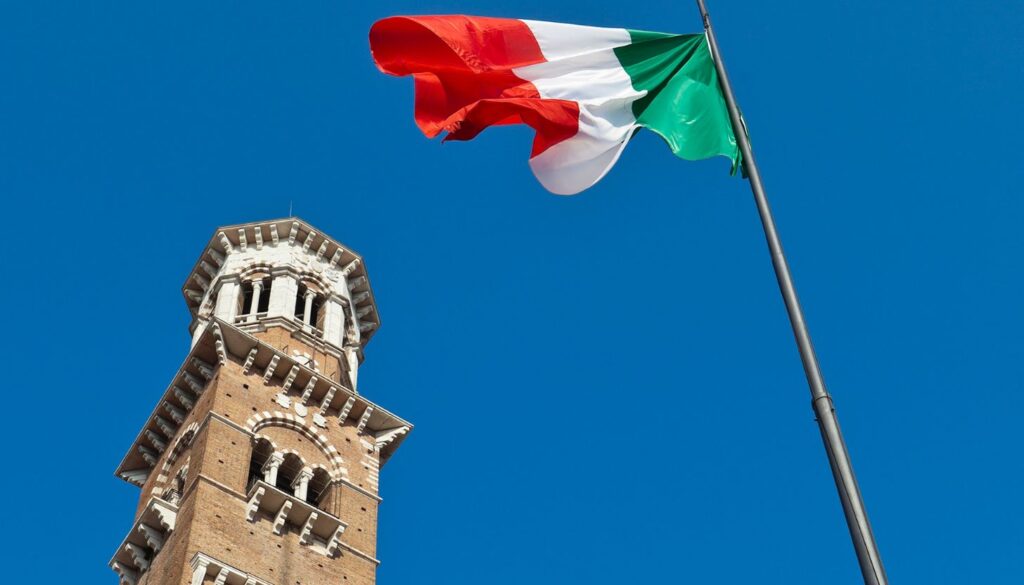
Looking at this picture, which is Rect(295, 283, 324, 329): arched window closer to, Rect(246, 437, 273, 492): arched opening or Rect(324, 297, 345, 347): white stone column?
Rect(324, 297, 345, 347): white stone column

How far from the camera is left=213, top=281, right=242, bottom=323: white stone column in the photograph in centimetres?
4622

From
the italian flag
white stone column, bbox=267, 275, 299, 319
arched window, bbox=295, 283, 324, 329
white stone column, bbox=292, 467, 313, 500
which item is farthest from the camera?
arched window, bbox=295, 283, 324, 329

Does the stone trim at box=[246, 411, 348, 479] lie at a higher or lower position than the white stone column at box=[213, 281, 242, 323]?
lower

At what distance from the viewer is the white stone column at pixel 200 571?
32.5 metres

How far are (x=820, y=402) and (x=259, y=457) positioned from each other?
28.8 m

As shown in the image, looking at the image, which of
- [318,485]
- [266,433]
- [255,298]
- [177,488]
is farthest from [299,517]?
[255,298]

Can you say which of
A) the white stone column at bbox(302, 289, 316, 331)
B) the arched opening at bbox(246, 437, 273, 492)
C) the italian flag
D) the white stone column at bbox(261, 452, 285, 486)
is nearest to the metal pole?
the italian flag

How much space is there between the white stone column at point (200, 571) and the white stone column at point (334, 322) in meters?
14.2

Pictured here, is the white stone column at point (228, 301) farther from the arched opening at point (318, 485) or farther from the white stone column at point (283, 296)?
the arched opening at point (318, 485)

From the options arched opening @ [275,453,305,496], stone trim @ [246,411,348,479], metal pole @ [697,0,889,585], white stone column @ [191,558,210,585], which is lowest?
metal pole @ [697,0,889,585]

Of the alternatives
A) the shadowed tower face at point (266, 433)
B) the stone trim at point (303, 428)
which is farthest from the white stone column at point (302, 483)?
the stone trim at point (303, 428)

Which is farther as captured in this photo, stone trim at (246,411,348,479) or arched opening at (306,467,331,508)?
stone trim at (246,411,348,479)

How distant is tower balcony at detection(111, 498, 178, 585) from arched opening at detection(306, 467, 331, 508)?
4.27 meters

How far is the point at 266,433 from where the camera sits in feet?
130
